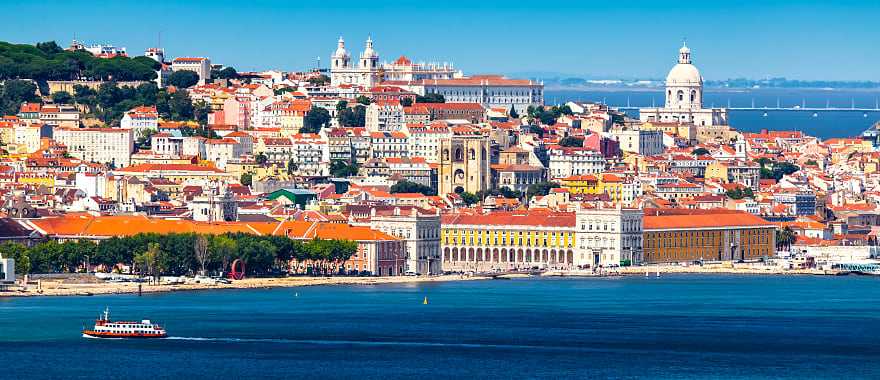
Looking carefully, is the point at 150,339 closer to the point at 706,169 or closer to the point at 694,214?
the point at 694,214

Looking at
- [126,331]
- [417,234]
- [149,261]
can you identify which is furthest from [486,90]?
[126,331]

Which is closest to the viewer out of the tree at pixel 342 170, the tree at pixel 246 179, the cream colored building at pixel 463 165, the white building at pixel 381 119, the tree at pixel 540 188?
the tree at pixel 246 179

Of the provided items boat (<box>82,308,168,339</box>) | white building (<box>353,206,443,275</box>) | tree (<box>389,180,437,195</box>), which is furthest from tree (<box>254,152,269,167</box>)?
boat (<box>82,308,168,339</box>)

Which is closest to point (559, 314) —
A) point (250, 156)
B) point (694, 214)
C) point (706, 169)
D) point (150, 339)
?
point (150, 339)

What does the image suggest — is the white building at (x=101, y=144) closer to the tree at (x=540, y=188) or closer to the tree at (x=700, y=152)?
the tree at (x=540, y=188)

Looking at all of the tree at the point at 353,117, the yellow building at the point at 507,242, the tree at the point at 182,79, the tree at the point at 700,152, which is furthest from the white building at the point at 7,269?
the tree at the point at 700,152

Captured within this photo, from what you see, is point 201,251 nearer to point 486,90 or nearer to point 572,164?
point 572,164

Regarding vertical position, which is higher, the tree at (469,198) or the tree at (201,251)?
the tree at (469,198)

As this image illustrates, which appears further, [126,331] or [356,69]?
[356,69]
